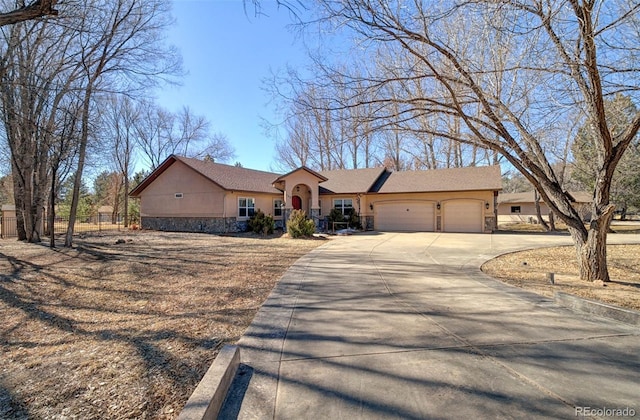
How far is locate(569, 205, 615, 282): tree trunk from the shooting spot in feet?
22.6

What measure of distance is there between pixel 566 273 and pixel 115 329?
384 inches

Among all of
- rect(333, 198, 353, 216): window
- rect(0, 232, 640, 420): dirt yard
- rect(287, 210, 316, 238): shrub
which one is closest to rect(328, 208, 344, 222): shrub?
rect(333, 198, 353, 216): window

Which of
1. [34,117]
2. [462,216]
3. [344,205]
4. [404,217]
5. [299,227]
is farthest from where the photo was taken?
[344,205]

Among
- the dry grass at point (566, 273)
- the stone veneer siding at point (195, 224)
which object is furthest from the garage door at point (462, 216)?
the stone veneer siding at point (195, 224)

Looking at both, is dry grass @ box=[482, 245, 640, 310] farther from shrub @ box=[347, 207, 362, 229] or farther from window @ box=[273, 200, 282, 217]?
window @ box=[273, 200, 282, 217]

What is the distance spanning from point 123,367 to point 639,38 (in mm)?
9432

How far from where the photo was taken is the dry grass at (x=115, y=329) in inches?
104

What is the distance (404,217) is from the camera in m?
21.7

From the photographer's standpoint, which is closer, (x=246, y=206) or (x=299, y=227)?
(x=299, y=227)

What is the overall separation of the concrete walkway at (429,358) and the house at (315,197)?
48.4 feet

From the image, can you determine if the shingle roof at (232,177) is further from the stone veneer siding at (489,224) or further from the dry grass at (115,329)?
the stone veneer siding at (489,224)

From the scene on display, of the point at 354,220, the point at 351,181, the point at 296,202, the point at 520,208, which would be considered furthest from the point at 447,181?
the point at 520,208

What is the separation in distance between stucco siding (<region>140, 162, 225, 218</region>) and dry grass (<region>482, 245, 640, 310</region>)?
1553 cm

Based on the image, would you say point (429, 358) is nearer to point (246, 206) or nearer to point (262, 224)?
point (262, 224)
